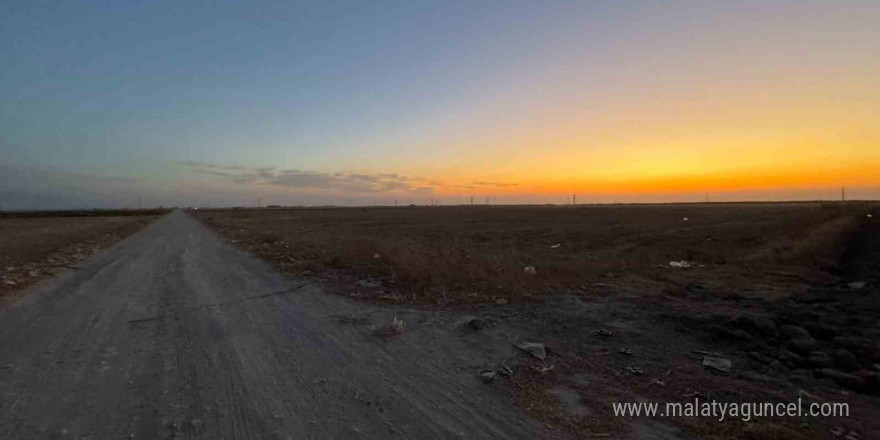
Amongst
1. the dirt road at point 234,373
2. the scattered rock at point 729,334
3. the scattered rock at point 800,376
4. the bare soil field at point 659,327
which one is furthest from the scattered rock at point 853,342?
the dirt road at point 234,373

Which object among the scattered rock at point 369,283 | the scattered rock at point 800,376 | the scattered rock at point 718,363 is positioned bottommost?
the scattered rock at point 800,376

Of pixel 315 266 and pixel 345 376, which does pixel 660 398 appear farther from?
pixel 315 266

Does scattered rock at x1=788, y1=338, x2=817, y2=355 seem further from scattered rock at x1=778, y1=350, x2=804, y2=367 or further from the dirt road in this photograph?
the dirt road

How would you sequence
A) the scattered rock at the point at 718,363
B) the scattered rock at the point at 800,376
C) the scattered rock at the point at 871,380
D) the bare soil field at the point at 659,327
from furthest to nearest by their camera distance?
the scattered rock at the point at 718,363 < the scattered rock at the point at 800,376 < the scattered rock at the point at 871,380 < the bare soil field at the point at 659,327

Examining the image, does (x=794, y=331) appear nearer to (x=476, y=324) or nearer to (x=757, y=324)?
(x=757, y=324)

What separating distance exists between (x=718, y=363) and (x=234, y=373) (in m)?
5.95

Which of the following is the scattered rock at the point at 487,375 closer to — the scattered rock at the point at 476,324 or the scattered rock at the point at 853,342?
the scattered rock at the point at 476,324

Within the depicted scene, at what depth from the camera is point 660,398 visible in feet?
16.0

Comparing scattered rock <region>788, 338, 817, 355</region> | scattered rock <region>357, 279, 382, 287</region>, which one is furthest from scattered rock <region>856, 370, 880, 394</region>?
scattered rock <region>357, 279, 382, 287</region>

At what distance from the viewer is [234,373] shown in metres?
5.42

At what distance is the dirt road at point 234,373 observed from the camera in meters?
4.12

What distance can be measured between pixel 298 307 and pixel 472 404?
17.9ft

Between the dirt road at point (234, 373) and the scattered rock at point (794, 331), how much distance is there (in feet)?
16.0

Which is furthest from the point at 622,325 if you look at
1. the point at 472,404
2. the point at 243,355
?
the point at 243,355
